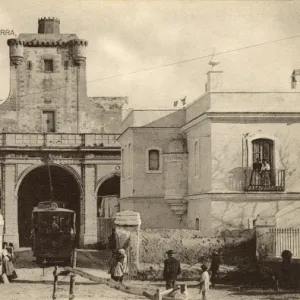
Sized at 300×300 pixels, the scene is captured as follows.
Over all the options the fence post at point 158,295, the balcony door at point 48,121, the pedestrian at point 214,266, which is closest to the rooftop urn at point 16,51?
the balcony door at point 48,121

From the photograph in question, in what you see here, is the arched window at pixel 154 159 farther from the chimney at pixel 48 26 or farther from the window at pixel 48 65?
the chimney at pixel 48 26

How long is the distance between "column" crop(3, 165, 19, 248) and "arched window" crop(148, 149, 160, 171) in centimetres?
1151

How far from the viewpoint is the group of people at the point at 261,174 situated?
872 inches

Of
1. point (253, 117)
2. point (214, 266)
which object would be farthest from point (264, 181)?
point (214, 266)

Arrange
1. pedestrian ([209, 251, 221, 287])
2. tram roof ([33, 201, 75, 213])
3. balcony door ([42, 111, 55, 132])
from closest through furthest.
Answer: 1. pedestrian ([209, 251, 221, 287])
2. tram roof ([33, 201, 75, 213])
3. balcony door ([42, 111, 55, 132])

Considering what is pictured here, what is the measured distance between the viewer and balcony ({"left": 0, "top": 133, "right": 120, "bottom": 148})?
119 ft

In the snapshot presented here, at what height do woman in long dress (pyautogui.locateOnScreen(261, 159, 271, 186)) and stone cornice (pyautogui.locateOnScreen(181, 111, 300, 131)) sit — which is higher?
stone cornice (pyautogui.locateOnScreen(181, 111, 300, 131))

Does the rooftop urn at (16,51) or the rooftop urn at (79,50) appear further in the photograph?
the rooftop urn at (79,50)

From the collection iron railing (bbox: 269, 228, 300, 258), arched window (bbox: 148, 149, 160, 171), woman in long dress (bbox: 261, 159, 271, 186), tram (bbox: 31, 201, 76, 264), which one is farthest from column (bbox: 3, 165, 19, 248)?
iron railing (bbox: 269, 228, 300, 258)

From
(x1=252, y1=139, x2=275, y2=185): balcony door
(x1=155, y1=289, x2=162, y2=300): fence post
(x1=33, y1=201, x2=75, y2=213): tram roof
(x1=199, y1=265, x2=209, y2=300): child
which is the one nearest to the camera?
(x1=155, y1=289, x2=162, y2=300): fence post

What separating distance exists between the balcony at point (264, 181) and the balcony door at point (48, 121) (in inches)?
708

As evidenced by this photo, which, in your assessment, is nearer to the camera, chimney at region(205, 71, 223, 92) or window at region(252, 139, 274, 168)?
window at region(252, 139, 274, 168)

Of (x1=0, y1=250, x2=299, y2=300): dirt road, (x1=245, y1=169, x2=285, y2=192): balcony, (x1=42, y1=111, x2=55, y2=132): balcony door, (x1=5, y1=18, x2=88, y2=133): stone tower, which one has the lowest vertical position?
(x1=0, y1=250, x2=299, y2=300): dirt road

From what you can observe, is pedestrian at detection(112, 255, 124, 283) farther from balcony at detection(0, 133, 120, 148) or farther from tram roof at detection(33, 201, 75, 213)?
balcony at detection(0, 133, 120, 148)
